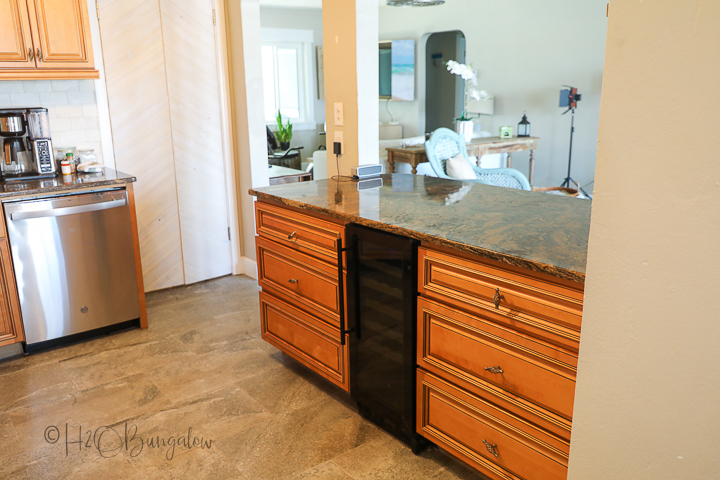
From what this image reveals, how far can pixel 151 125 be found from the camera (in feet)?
12.6

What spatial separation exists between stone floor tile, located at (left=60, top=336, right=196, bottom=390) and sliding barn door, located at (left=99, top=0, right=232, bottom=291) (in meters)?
0.97

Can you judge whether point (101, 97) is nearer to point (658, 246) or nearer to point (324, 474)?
point (324, 474)

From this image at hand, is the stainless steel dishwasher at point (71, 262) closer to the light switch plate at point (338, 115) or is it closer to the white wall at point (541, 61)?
the light switch plate at point (338, 115)

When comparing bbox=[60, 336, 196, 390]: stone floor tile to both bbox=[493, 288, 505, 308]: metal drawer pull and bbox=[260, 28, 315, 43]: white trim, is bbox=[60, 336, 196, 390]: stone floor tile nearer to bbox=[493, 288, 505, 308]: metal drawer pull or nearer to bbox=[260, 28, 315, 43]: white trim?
bbox=[493, 288, 505, 308]: metal drawer pull

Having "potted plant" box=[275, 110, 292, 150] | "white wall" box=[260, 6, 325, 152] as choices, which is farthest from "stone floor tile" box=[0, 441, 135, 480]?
"white wall" box=[260, 6, 325, 152]

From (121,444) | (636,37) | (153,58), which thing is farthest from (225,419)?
(153,58)

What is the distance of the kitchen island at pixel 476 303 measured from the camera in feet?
5.18

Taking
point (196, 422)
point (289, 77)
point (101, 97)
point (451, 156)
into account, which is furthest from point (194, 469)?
point (289, 77)

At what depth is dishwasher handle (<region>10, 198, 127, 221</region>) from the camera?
9.45 feet

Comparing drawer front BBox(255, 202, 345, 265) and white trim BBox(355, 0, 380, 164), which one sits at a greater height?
white trim BBox(355, 0, 380, 164)

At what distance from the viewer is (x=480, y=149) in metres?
5.94

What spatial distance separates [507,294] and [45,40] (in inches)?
114

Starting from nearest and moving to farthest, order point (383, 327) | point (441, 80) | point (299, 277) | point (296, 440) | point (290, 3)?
point (383, 327)
point (296, 440)
point (299, 277)
point (290, 3)
point (441, 80)

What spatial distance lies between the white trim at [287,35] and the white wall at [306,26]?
0.05 meters
